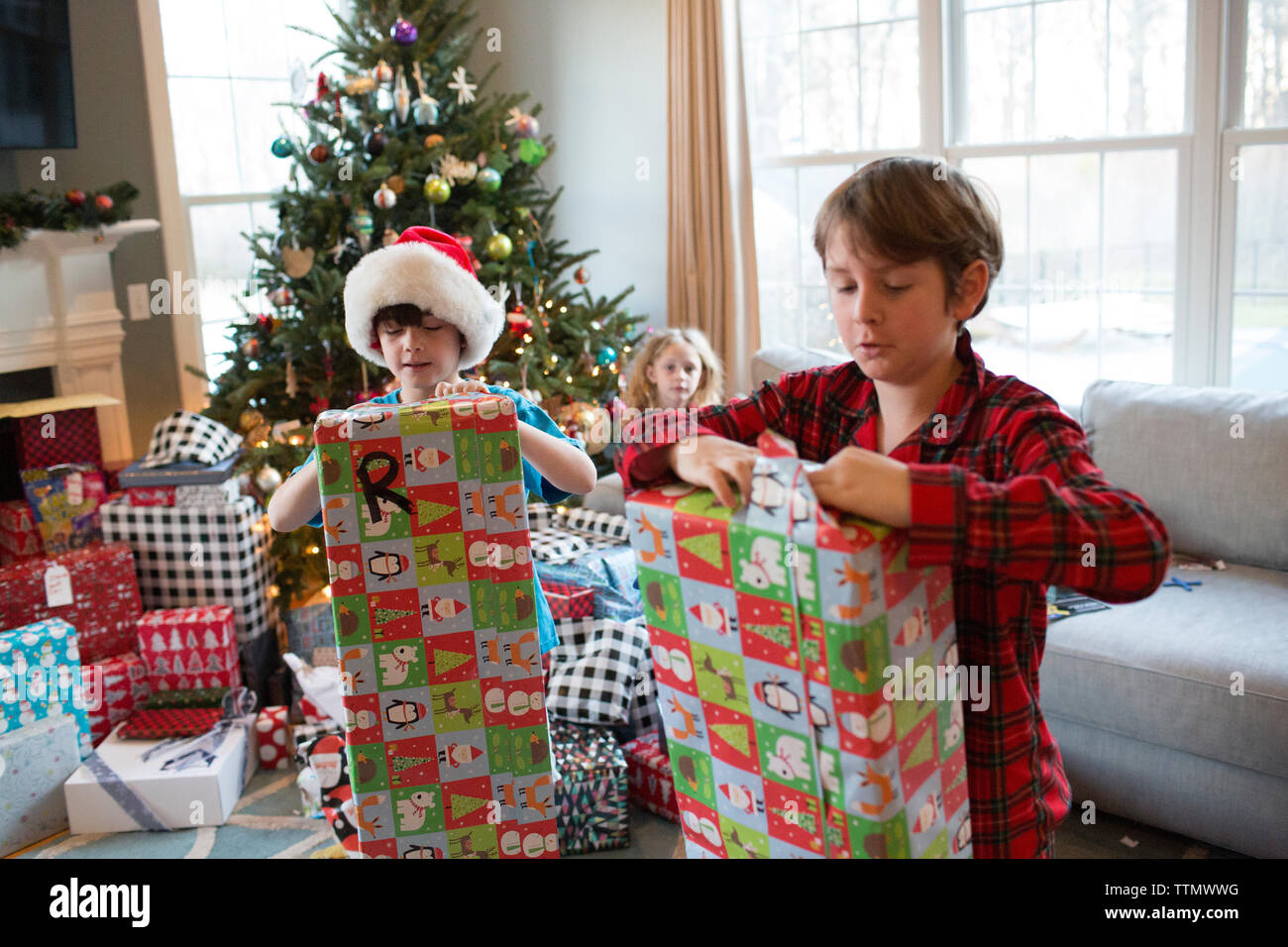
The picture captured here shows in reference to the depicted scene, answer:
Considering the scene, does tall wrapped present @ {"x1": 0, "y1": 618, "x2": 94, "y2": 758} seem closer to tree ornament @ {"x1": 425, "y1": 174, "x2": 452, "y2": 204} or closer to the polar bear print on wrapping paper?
tree ornament @ {"x1": 425, "y1": 174, "x2": 452, "y2": 204}

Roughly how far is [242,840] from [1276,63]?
3329 millimetres

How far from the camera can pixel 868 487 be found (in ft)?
2.61

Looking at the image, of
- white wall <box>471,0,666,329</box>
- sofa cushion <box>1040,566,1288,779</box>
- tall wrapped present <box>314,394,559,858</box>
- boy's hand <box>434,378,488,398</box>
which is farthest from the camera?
white wall <box>471,0,666,329</box>

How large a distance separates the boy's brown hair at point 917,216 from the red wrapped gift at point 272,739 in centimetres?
254

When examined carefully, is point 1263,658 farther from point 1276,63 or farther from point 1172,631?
point 1276,63

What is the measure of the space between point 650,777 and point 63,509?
6.34ft

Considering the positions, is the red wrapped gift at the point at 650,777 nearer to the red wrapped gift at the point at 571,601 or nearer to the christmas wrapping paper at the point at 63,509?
the red wrapped gift at the point at 571,601

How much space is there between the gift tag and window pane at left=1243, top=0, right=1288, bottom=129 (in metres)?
3.48

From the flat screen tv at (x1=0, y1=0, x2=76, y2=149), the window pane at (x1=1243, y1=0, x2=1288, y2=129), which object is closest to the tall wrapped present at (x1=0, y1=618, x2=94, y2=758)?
the flat screen tv at (x1=0, y1=0, x2=76, y2=149)

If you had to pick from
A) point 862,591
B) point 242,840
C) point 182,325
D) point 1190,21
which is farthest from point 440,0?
point 862,591

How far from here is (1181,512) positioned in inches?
116

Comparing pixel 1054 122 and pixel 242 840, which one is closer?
pixel 242 840

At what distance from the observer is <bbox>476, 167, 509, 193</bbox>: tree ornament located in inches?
147

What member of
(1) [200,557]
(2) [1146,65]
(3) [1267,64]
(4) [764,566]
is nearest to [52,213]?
(1) [200,557]
